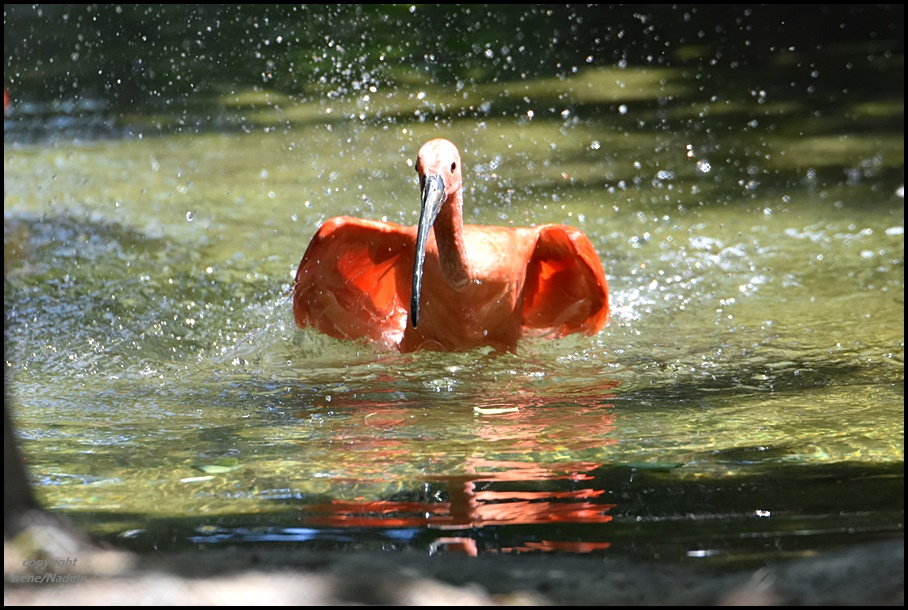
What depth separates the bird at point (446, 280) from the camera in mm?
4336

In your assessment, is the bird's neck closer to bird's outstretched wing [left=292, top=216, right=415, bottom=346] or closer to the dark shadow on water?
bird's outstretched wing [left=292, top=216, right=415, bottom=346]

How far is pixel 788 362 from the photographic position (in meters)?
4.45

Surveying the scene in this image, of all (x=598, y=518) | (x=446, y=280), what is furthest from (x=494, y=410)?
(x=598, y=518)

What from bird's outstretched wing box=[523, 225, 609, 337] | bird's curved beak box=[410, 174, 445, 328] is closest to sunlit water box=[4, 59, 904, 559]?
bird's outstretched wing box=[523, 225, 609, 337]

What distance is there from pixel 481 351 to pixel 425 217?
71 cm

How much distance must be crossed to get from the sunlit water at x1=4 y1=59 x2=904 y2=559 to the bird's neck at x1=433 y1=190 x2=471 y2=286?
36 centimetres

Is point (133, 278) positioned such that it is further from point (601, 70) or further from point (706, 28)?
point (706, 28)

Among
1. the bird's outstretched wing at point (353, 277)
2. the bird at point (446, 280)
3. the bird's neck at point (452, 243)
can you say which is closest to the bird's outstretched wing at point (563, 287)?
the bird at point (446, 280)

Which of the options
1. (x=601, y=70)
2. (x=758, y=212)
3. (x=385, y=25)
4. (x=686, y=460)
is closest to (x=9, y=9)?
(x=385, y=25)

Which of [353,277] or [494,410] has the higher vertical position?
[353,277]

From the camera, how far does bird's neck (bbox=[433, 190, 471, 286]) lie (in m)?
4.29

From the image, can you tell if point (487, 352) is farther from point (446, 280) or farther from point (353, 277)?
point (353, 277)

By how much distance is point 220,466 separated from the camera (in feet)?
Result: 10.6

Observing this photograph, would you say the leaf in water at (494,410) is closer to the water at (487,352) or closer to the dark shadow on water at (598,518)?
the water at (487,352)
